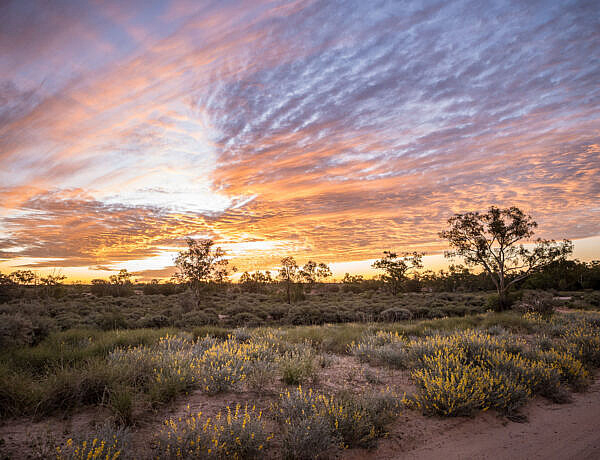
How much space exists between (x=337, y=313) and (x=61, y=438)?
2352 cm

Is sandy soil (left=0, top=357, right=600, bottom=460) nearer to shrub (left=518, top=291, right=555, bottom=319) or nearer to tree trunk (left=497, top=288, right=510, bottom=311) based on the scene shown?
shrub (left=518, top=291, right=555, bottom=319)

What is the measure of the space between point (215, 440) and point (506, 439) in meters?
4.34

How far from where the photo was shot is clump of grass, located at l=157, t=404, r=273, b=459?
148 inches

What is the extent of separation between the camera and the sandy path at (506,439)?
432 centimetres

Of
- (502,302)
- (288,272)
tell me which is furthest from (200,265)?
(502,302)

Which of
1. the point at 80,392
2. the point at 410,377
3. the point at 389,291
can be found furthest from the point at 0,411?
the point at 389,291

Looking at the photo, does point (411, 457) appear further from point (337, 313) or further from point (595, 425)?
point (337, 313)

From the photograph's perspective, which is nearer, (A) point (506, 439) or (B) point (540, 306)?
(A) point (506, 439)

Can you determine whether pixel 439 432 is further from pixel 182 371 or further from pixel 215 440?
pixel 182 371

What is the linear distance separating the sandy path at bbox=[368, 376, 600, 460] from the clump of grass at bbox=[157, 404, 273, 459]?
1.69m

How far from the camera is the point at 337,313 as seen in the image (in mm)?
26312

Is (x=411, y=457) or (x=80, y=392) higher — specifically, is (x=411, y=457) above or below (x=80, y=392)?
below

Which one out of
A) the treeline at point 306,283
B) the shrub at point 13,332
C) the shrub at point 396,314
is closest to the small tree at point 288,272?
the treeline at point 306,283

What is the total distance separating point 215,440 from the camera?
3.75 meters
